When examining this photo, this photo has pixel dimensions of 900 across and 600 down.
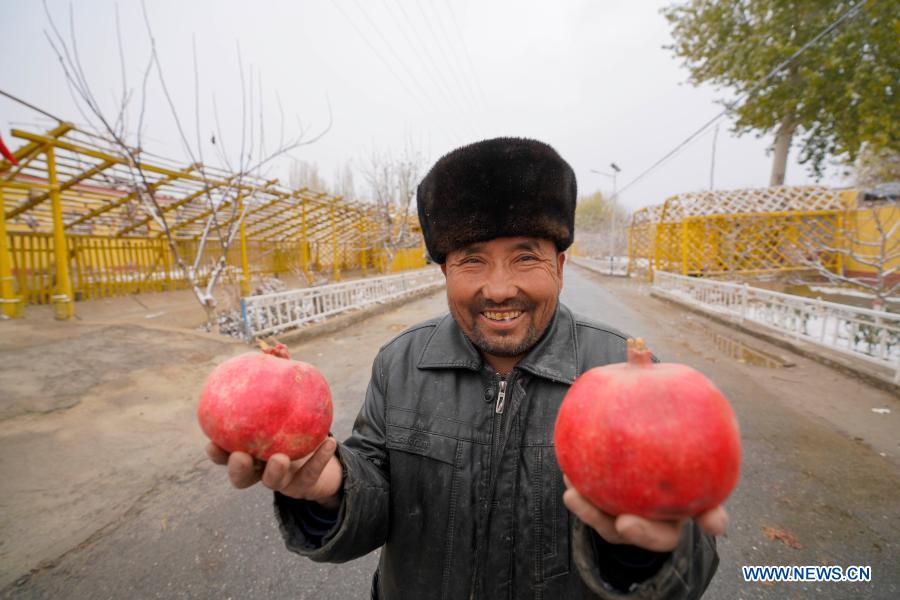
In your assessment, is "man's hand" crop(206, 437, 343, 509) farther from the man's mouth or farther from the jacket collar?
the man's mouth

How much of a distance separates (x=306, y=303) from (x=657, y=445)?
9.42 meters

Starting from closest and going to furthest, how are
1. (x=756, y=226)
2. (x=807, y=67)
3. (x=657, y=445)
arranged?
(x=657, y=445), (x=807, y=67), (x=756, y=226)

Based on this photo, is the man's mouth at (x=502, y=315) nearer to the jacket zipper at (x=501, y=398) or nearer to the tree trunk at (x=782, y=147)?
the jacket zipper at (x=501, y=398)

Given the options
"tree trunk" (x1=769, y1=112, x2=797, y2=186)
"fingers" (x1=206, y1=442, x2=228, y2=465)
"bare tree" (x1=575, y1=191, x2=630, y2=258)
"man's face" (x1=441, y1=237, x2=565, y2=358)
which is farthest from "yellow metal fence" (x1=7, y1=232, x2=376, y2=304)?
"bare tree" (x1=575, y1=191, x2=630, y2=258)

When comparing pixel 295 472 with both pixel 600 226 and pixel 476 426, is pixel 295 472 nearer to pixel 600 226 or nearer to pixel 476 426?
pixel 476 426

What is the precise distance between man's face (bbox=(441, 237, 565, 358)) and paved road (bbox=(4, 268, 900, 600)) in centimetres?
197

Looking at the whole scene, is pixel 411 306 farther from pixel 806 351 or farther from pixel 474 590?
pixel 474 590

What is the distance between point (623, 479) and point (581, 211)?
76112mm

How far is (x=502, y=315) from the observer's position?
141 centimetres

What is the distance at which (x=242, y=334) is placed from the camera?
8219mm

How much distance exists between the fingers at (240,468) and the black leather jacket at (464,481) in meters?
0.22

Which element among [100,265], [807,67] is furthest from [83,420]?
[807,67]

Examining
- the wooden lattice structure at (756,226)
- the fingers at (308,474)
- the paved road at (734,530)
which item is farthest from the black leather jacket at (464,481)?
the wooden lattice structure at (756,226)

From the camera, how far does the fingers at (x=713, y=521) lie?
778mm
